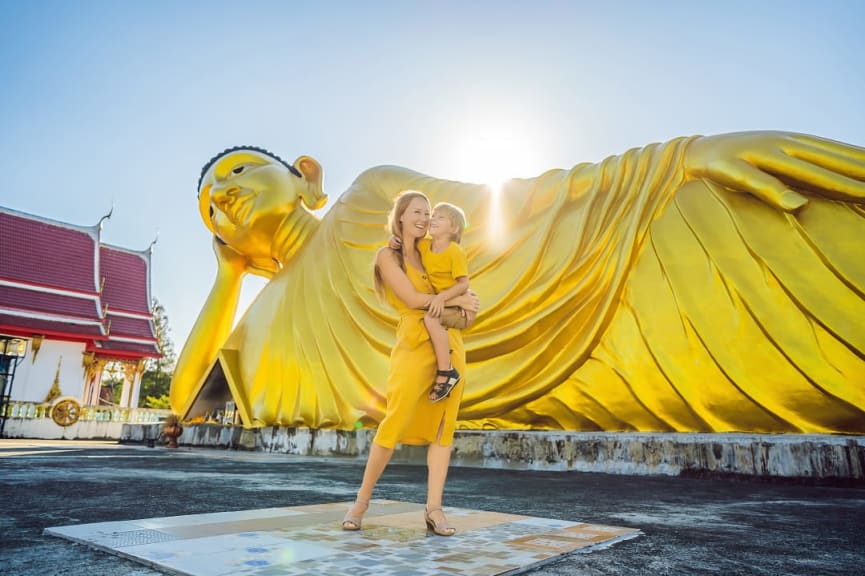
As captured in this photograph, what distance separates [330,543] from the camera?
110 cm

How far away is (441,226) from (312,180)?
6140 mm

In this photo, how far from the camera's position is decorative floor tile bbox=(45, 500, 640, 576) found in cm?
92

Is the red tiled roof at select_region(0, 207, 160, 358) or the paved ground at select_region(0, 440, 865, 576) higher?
the red tiled roof at select_region(0, 207, 160, 358)

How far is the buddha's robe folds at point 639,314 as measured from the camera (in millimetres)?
3234

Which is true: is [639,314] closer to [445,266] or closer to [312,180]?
[445,266]

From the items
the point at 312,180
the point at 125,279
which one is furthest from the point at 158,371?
the point at 312,180

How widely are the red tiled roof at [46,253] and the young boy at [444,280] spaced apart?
12298mm

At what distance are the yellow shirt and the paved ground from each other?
687 mm

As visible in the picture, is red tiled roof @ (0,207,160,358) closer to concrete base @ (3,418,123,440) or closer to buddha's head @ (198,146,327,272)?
concrete base @ (3,418,123,440)

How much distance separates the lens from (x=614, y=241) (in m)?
3.96

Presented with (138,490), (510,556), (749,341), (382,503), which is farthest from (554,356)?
(510,556)

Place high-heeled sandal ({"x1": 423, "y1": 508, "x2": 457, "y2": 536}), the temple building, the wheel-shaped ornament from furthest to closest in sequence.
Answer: the temple building, the wheel-shaped ornament, high-heeled sandal ({"x1": 423, "y1": 508, "x2": 457, "y2": 536})

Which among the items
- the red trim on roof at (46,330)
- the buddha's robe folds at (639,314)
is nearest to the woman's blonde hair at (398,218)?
the buddha's robe folds at (639,314)

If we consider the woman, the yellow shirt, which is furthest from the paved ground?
the yellow shirt
